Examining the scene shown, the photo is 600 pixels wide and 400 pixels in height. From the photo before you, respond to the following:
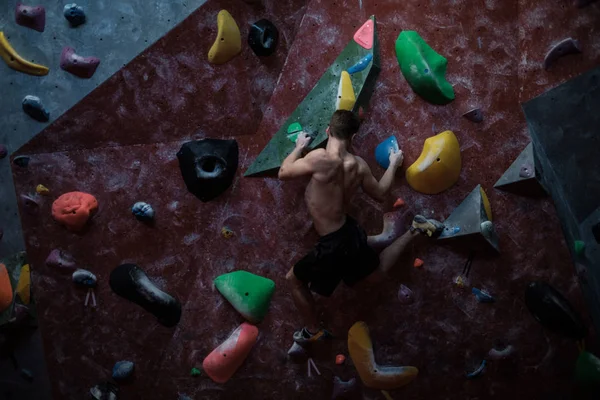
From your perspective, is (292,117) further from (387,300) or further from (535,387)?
(535,387)

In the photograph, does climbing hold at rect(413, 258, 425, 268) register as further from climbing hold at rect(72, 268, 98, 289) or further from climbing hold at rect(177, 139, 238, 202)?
climbing hold at rect(72, 268, 98, 289)

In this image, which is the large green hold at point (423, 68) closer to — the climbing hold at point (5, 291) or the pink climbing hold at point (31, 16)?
the pink climbing hold at point (31, 16)

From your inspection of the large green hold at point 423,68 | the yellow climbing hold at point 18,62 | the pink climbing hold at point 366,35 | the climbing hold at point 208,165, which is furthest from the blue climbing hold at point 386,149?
the yellow climbing hold at point 18,62

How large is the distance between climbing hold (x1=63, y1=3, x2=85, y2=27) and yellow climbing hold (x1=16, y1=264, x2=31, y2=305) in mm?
1676

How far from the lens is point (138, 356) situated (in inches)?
179

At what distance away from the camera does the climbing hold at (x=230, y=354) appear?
14.5ft

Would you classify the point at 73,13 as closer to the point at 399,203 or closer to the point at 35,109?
the point at 35,109

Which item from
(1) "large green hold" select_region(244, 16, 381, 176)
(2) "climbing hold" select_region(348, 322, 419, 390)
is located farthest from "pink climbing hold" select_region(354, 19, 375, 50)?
(2) "climbing hold" select_region(348, 322, 419, 390)

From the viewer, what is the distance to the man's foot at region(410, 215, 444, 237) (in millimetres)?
4188

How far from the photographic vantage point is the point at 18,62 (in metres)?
4.63

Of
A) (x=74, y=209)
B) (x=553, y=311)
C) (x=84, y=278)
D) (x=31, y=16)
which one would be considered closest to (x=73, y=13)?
(x=31, y=16)

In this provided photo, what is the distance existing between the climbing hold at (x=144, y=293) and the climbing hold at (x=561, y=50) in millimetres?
2806

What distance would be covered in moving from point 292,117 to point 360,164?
61 cm

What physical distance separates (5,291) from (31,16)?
185cm
